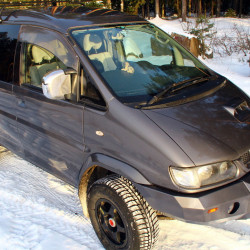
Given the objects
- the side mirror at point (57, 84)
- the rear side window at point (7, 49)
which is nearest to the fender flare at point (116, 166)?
the side mirror at point (57, 84)

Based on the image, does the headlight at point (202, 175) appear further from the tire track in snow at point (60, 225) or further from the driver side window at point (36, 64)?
the driver side window at point (36, 64)

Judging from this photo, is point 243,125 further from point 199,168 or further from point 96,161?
point 96,161

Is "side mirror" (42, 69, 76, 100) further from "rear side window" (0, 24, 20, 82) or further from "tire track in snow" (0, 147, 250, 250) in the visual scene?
"tire track in snow" (0, 147, 250, 250)

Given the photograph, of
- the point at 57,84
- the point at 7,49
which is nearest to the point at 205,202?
the point at 57,84

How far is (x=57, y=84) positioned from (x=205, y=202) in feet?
4.98

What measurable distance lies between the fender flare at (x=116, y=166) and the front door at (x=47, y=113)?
0.16m

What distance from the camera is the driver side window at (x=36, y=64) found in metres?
3.34

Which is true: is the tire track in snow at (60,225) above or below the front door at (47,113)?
below

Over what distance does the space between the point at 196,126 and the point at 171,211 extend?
0.67 m

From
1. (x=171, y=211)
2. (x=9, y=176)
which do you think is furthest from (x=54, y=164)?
(x=171, y=211)

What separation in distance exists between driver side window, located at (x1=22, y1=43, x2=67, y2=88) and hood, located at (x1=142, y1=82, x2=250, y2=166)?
1321mm

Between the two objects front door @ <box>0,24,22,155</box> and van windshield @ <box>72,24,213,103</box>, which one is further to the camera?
front door @ <box>0,24,22,155</box>

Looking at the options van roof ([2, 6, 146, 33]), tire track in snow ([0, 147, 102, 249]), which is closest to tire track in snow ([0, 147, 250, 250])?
tire track in snow ([0, 147, 102, 249])

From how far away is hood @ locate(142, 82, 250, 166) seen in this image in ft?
7.82
